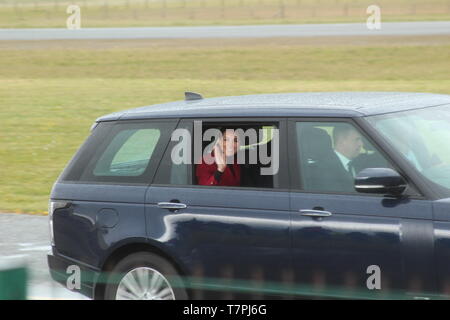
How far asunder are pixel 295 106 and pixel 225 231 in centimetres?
94

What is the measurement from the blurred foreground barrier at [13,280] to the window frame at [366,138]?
2.79 metres

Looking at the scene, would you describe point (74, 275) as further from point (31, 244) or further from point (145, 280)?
point (31, 244)

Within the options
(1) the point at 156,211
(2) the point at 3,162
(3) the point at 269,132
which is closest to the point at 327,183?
(3) the point at 269,132

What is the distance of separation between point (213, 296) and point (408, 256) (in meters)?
1.34

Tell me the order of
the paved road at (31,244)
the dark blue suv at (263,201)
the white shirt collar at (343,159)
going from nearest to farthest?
the dark blue suv at (263,201)
the white shirt collar at (343,159)
the paved road at (31,244)

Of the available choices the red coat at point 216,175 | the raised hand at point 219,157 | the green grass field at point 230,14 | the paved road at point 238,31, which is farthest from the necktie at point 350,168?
the green grass field at point 230,14

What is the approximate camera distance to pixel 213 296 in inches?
250

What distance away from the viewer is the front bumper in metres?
6.88

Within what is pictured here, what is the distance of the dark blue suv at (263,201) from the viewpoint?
5801 mm

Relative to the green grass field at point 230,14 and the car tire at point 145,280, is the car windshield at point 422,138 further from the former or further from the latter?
the green grass field at point 230,14

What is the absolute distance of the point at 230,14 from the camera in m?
76.8

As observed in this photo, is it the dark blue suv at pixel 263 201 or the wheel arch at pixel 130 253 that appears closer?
the dark blue suv at pixel 263 201

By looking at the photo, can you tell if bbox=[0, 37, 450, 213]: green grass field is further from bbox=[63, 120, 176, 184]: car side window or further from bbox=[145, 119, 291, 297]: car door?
bbox=[145, 119, 291, 297]: car door
